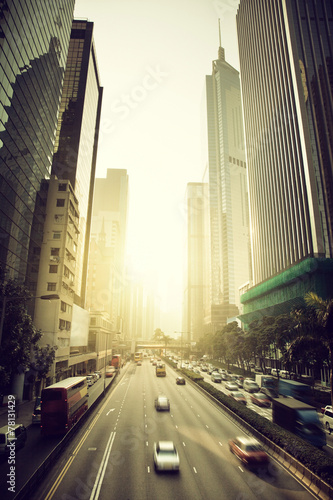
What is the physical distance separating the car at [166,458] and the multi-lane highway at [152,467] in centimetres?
37

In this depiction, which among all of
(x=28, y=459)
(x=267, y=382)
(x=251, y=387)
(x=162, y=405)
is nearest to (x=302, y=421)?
(x=162, y=405)

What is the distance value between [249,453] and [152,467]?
5.98m

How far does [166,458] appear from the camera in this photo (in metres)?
18.1

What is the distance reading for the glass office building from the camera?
110 feet

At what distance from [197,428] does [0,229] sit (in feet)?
96.4

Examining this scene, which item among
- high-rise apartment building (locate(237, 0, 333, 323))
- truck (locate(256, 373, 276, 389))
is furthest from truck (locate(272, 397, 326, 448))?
high-rise apartment building (locate(237, 0, 333, 323))

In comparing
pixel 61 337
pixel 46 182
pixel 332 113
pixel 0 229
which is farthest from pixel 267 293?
pixel 0 229

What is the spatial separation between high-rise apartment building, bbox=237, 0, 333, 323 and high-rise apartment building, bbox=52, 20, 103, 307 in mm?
56890

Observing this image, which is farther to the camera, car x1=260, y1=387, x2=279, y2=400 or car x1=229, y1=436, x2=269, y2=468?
car x1=260, y1=387, x2=279, y2=400

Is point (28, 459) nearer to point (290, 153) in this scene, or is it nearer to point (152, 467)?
point (152, 467)

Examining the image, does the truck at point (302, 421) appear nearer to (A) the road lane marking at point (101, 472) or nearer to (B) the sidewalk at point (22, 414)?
(A) the road lane marking at point (101, 472)

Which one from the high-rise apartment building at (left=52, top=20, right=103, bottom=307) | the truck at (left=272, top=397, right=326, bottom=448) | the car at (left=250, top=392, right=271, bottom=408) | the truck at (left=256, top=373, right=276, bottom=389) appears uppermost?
the high-rise apartment building at (left=52, top=20, right=103, bottom=307)

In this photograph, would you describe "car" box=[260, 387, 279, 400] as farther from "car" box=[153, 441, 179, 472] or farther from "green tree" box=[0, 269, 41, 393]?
"green tree" box=[0, 269, 41, 393]

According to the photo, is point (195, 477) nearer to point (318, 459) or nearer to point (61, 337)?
point (318, 459)
